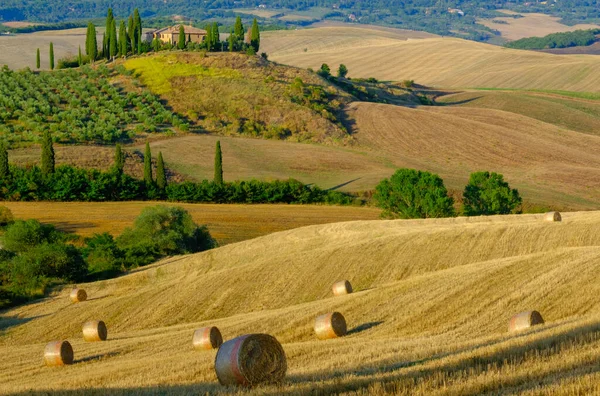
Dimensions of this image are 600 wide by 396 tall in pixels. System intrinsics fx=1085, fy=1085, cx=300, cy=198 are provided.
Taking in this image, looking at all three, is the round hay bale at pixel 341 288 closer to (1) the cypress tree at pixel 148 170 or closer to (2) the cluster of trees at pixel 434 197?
(2) the cluster of trees at pixel 434 197

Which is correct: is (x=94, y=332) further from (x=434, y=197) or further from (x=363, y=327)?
(x=434, y=197)

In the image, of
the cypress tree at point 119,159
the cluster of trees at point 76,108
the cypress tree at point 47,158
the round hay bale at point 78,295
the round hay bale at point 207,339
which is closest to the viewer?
the round hay bale at point 207,339

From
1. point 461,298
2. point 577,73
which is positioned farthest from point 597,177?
point 577,73

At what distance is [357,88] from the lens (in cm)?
12562

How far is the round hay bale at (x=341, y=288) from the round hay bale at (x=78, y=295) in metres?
10.5

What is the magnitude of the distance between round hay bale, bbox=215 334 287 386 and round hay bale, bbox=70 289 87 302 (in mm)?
22414

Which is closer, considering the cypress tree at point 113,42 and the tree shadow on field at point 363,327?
the tree shadow on field at point 363,327

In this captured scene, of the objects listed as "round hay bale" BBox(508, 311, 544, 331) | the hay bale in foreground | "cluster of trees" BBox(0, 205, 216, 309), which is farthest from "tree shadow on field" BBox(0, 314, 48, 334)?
"round hay bale" BBox(508, 311, 544, 331)

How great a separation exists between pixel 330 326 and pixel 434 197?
37.3 meters

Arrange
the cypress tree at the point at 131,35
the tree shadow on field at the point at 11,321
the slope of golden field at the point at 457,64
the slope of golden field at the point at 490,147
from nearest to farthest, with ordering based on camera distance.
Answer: the tree shadow on field at the point at 11,321 → the slope of golden field at the point at 490,147 → the cypress tree at the point at 131,35 → the slope of golden field at the point at 457,64

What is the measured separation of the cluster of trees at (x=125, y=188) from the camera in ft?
231

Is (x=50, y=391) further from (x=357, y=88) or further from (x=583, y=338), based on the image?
(x=357, y=88)

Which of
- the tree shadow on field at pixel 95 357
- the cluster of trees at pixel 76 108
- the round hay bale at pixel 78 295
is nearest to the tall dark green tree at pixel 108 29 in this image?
the cluster of trees at pixel 76 108

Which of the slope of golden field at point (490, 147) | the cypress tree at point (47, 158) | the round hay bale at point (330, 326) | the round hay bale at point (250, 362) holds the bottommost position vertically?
the slope of golden field at point (490, 147)
